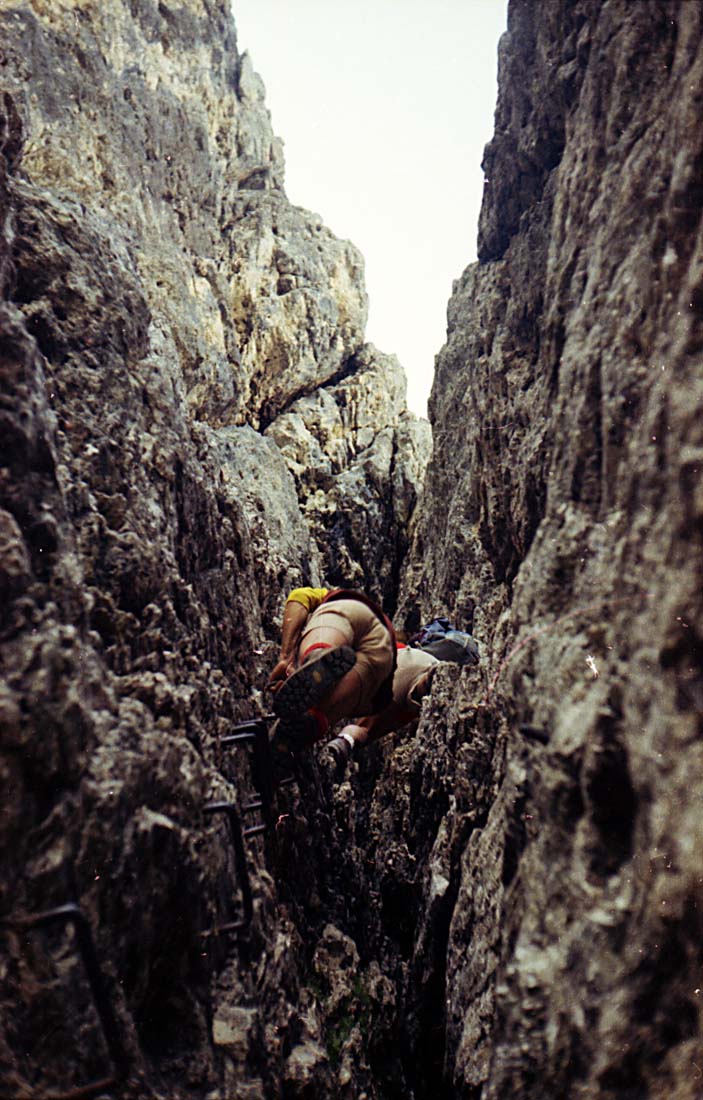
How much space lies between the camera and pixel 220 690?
466 centimetres

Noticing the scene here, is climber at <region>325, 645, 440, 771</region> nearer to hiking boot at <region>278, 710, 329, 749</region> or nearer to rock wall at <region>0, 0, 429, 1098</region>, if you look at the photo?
rock wall at <region>0, 0, 429, 1098</region>

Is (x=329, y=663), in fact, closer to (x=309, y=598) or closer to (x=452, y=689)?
(x=309, y=598)

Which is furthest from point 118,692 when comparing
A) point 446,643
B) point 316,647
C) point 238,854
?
point 446,643

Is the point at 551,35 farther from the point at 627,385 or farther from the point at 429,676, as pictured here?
the point at 429,676

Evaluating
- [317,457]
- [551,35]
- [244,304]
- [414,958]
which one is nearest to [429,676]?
[414,958]

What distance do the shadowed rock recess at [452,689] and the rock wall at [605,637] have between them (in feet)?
0.05

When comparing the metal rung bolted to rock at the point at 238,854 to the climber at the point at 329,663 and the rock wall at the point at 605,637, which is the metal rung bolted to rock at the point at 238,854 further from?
the rock wall at the point at 605,637

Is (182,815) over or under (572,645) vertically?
under

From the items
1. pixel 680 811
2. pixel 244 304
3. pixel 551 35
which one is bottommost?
pixel 680 811

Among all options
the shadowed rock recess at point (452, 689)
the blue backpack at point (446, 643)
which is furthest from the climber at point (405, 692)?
the shadowed rock recess at point (452, 689)

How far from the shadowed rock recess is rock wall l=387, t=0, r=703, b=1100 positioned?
0.6 inches

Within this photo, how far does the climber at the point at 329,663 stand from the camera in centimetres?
489

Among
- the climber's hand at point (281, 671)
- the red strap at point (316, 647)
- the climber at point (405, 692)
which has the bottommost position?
the climber at point (405, 692)

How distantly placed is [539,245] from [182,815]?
461 centimetres
